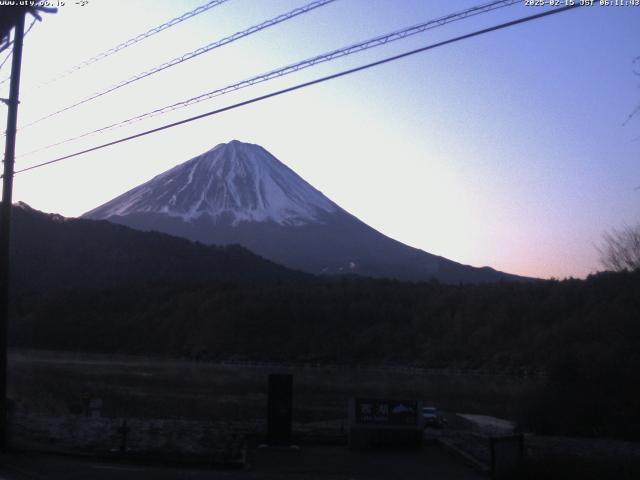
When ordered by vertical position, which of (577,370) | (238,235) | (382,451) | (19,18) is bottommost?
(382,451)

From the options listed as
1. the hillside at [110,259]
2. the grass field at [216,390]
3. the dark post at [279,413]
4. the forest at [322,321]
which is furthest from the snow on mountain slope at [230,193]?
the dark post at [279,413]

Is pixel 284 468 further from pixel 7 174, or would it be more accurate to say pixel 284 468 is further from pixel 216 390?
pixel 216 390

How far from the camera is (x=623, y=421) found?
1062 inches

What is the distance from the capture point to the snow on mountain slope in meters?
133

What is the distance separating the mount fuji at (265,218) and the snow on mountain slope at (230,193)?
143 millimetres

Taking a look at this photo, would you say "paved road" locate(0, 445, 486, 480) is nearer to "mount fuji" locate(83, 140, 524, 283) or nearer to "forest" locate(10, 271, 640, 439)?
"forest" locate(10, 271, 640, 439)

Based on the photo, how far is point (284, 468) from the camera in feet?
55.7

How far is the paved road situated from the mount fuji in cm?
9705

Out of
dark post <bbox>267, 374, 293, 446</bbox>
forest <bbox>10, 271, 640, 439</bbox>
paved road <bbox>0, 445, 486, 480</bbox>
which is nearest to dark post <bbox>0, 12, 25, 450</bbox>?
paved road <bbox>0, 445, 486, 480</bbox>

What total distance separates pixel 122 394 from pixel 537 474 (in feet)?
71.0

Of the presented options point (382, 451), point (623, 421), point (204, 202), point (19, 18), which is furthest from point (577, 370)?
point (204, 202)

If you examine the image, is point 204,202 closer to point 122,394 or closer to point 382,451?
point 122,394

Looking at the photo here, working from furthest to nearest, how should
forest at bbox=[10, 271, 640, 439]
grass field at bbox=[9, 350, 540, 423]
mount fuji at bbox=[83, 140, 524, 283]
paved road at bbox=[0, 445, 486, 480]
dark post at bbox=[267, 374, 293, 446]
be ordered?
mount fuji at bbox=[83, 140, 524, 283]
forest at bbox=[10, 271, 640, 439]
grass field at bbox=[9, 350, 540, 423]
dark post at bbox=[267, 374, 293, 446]
paved road at bbox=[0, 445, 486, 480]

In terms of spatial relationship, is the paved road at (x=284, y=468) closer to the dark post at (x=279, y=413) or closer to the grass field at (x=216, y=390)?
the dark post at (x=279, y=413)
